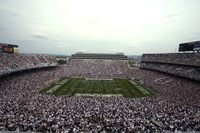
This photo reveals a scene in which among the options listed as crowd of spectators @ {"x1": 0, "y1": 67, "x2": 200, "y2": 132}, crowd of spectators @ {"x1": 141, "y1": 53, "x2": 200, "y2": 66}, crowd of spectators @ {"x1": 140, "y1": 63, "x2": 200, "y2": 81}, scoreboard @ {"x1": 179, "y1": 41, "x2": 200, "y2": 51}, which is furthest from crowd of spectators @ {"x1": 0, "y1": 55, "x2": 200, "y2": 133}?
scoreboard @ {"x1": 179, "y1": 41, "x2": 200, "y2": 51}

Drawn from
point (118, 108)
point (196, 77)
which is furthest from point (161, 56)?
point (118, 108)

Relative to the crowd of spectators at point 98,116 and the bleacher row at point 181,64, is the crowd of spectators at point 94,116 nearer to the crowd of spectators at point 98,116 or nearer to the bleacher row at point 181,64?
the crowd of spectators at point 98,116

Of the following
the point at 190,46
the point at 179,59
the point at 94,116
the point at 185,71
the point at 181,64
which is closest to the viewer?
the point at 94,116

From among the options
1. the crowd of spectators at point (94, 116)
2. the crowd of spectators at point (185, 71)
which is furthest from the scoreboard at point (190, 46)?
the crowd of spectators at point (94, 116)

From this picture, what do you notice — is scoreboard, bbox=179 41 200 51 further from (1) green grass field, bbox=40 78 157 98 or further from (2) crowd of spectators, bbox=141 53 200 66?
(1) green grass field, bbox=40 78 157 98

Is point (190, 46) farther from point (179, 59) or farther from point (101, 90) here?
point (101, 90)

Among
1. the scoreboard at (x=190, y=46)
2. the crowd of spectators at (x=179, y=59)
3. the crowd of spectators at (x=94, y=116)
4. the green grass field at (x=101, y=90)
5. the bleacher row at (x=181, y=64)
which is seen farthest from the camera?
the scoreboard at (x=190, y=46)

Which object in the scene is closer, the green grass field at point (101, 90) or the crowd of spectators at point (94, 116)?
the crowd of spectators at point (94, 116)

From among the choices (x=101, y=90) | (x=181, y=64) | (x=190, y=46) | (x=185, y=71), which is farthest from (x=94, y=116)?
(x=190, y=46)

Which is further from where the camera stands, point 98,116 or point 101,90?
point 101,90
